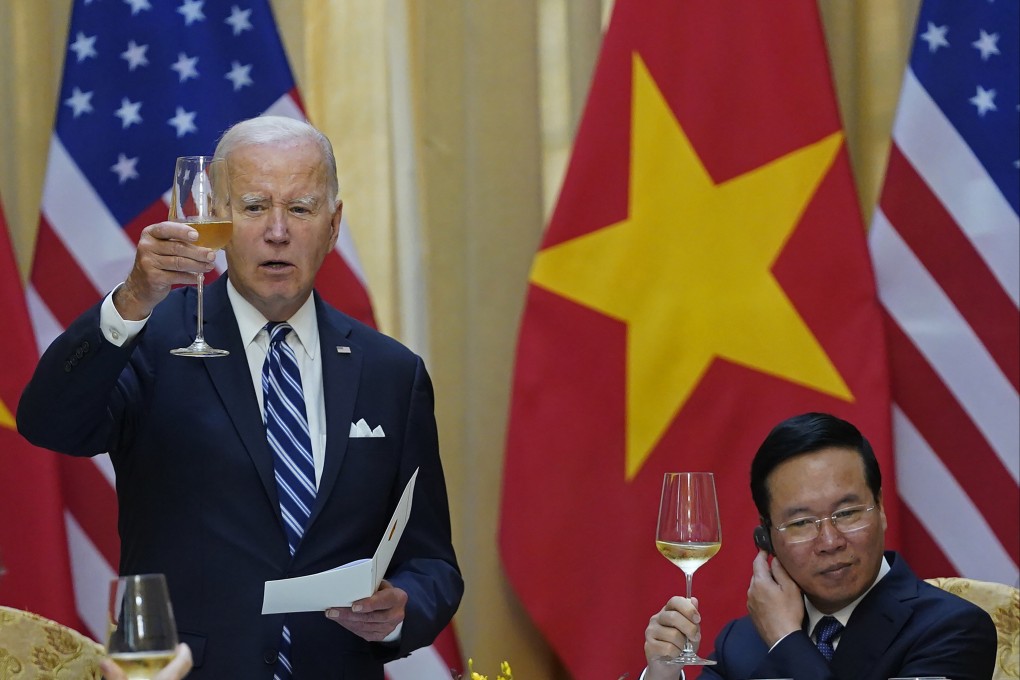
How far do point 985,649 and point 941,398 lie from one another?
1.35 metres

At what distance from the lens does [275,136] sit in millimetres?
2865

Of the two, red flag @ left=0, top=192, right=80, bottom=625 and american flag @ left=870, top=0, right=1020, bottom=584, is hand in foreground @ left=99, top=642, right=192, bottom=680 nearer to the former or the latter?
red flag @ left=0, top=192, right=80, bottom=625

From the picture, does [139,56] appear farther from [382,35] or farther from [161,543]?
[161,543]

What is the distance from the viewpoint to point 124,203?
3.90 metres

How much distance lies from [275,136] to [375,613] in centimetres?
107

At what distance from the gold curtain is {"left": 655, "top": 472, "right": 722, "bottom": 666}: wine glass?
1.79 m

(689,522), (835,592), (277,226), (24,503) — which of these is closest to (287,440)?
Answer: (277,226)

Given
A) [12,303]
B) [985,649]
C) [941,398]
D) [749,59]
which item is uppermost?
[749,59]

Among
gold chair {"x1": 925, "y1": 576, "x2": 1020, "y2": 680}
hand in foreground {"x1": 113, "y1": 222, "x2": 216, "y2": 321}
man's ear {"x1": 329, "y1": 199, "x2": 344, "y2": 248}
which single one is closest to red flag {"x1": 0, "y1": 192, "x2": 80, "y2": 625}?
man's ear {"x1": 329, "y1": 199, "x2": 344, "y2": 248}

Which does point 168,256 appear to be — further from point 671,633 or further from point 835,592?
point 835,592

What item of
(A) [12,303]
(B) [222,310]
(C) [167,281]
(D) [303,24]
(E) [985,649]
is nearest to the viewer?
(C) [167,281]

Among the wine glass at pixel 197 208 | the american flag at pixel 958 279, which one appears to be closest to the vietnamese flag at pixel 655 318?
the american flag at pixel 958 279

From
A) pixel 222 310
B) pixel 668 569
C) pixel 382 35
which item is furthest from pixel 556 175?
pixel 222 310

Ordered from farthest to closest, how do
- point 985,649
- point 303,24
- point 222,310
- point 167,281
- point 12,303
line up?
1. point 303,24
2. point 12,303
3. point 222,310
4. point 985,649
5. point 167,281
